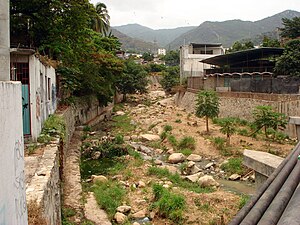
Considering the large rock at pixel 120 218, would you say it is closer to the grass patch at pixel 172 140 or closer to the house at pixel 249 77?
the grass patch at pixel 172 140

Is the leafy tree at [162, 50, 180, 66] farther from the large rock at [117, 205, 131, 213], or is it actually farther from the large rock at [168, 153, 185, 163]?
the large rock at [117, 205, 131, 213]

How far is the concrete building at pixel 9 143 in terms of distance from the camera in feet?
9.97

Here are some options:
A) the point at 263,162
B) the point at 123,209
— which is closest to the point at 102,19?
the point at 123,209

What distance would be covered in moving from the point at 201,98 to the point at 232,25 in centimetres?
16659

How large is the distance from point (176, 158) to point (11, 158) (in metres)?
12.8

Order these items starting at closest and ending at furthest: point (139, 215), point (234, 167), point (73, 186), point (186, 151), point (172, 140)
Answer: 1. point (139, 215)
2. point (73, 186)
3. point (234, 167)
4. point (186, 151)
5. point (172, 140)

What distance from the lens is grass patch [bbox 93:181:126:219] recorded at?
9.93 meters

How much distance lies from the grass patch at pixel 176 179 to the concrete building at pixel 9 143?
8.34 m

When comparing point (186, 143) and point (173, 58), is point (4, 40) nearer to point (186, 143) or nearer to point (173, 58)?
point (186, 143)

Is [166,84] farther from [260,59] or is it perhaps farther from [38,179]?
[38,179]

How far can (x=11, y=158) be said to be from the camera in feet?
11.2

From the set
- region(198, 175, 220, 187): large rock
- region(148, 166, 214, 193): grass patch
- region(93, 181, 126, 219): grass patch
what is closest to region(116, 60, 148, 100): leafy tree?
region(148, 166, 214, 193): grass patch

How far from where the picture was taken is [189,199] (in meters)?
10.2

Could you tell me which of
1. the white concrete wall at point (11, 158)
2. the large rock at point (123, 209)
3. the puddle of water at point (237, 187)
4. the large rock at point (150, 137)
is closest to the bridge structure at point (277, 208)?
the white concrete wall at point (11, 158)
